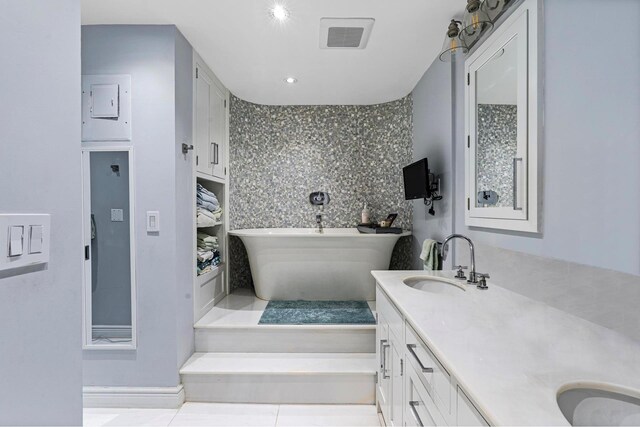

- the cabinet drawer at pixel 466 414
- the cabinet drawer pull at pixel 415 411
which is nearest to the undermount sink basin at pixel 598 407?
the cabinet drawer at pixel 466 414

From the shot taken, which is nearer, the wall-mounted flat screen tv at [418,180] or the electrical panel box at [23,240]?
the electrical panel box at [23,240]

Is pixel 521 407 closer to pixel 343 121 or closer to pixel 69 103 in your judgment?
pixel 69 103

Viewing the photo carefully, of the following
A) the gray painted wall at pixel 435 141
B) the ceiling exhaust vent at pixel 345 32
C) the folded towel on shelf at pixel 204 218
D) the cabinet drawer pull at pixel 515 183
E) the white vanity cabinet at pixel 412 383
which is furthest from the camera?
the folded towel on shelf at pixel 204 218

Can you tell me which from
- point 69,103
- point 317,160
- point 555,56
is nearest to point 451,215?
point 555,56

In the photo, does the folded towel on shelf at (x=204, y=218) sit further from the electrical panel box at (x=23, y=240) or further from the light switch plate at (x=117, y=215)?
the electrical panel box at (x=23, y=240)

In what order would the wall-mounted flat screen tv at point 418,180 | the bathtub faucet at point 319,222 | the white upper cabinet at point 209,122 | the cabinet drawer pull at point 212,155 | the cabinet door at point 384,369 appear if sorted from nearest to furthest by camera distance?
the cabinet door at point 384,369 < the wall-mounted flat screen tv at point 418,180 < the white upper cabinet at point 209,122 < the cabinet drawer pull at point 212,155 < the bathtub faucet at point 319,222

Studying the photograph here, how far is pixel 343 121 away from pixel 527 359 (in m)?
3.16

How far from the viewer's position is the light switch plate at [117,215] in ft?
6.65

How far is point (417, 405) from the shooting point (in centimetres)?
111

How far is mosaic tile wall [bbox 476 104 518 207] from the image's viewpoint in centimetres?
146

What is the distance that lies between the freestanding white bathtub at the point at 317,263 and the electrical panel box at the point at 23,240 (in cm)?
217

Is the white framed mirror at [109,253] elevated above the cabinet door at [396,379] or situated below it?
above

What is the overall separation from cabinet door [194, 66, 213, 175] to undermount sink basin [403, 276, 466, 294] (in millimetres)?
1837

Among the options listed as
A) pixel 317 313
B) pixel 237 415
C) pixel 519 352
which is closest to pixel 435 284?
pixel 519 352
